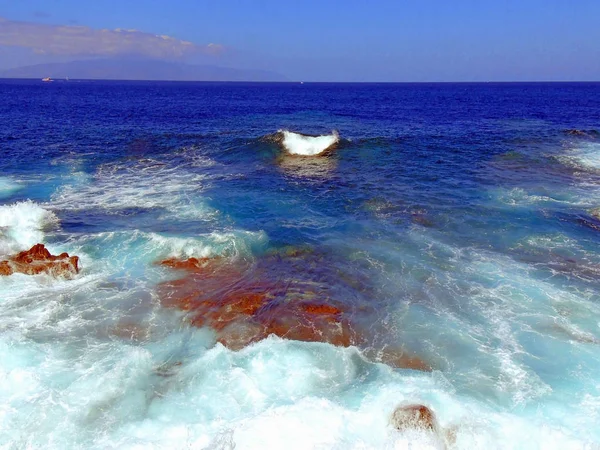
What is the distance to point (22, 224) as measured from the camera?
1032 inches

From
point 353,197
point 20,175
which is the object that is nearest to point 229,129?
point 20,175

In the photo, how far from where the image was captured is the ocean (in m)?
12.4

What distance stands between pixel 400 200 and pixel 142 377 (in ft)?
72.2

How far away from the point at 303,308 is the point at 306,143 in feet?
106

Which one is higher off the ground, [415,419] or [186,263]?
[415,419]

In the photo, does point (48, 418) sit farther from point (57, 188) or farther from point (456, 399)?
point (57, 188)

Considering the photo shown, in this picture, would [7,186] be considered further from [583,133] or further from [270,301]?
[583,133]

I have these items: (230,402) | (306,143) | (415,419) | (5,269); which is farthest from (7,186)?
(415,419)

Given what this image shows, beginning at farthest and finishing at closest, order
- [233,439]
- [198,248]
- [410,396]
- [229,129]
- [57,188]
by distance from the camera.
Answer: [229,129] < [57,188] < [198,248] < [410,396] < [233,439]

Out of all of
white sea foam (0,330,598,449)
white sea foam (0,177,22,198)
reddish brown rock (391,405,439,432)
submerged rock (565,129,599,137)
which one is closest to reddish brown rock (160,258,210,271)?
white sea foam (0,330,598,449)

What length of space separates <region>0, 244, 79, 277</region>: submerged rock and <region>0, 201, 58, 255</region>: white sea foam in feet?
10.0

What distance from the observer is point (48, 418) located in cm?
1236

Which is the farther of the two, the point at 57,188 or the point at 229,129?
the point at 229,129

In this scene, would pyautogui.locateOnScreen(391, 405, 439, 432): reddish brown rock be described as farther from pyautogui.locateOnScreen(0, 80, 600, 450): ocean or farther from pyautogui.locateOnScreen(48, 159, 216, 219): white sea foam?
pyautogui.locateOnScreen(48, 159, 216, 219): white sea foam
